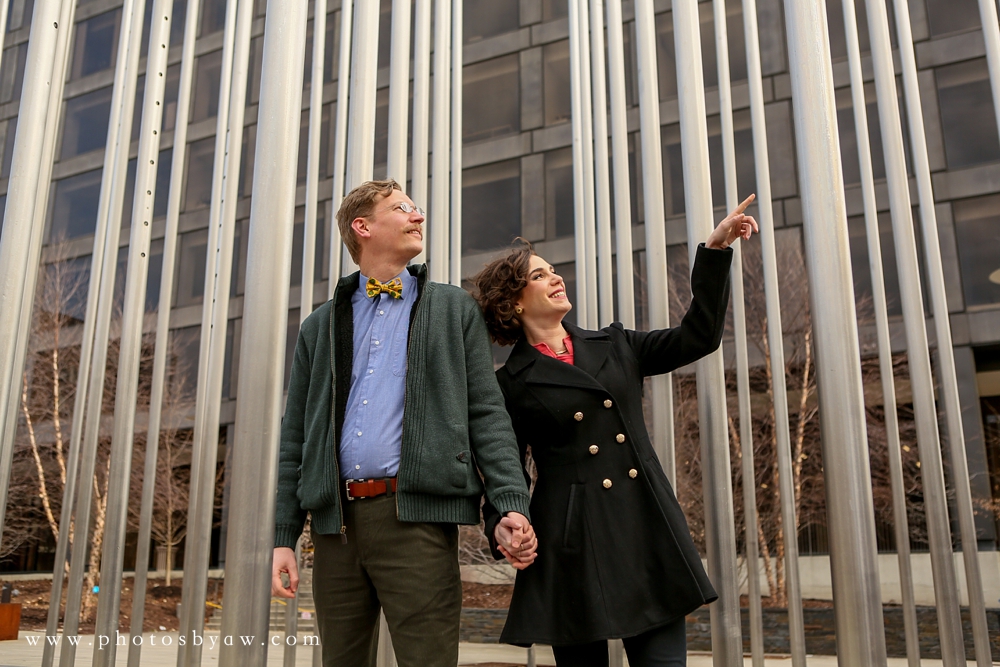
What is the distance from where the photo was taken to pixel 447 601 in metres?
2.16

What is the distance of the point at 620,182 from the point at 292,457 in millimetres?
1320

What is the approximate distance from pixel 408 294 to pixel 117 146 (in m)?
2.19

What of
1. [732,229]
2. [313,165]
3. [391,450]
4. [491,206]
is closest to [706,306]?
[732,229]

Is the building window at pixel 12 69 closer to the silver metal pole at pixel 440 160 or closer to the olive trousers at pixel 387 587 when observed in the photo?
the silver metal pole at pixel 440 160

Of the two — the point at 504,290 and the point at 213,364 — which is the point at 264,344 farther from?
the point at 213,364

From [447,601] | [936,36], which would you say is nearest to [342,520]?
[447,601]

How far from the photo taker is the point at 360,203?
250cm

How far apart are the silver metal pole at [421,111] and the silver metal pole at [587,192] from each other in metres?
0.59

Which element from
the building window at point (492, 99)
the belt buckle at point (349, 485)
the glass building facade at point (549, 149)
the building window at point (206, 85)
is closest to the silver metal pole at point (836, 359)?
the belt buckle at point (349, 485)

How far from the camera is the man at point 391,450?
7.03ft

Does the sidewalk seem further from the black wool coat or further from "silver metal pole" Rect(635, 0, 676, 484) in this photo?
the black wool coat

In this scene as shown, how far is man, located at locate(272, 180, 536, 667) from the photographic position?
214 cm

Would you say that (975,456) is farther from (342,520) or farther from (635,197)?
(342,520)

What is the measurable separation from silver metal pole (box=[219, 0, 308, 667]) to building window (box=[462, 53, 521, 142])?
49.7ft
